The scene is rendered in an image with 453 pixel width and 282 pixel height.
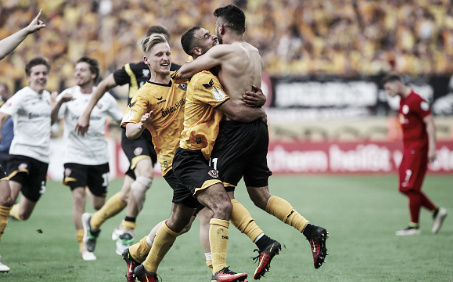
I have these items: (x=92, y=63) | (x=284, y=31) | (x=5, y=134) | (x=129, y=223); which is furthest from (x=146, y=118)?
(x=284, y=31)

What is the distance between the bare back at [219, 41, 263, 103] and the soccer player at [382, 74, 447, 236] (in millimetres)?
5223

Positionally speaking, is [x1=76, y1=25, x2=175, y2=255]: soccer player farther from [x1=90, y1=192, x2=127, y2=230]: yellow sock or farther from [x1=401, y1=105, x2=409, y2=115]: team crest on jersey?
[x1=401, y1=105, x2=409, y2=115]: team crest on jersey

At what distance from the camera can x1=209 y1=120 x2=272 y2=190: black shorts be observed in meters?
5.89

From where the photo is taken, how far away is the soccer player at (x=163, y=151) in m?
5.69

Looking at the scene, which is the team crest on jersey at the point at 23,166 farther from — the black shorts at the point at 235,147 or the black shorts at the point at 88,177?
the black shorts at the point at 235,147

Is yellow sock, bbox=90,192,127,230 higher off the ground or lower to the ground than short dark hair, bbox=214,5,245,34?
lower

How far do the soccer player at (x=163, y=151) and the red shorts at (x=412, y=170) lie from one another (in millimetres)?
5279

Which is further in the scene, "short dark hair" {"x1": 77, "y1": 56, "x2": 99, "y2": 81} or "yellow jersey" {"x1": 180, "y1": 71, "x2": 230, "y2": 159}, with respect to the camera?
"short dark hair" {"x1": 77, "y1": 56, "x2": 99, "y2": 81}

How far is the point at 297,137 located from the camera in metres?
20.9

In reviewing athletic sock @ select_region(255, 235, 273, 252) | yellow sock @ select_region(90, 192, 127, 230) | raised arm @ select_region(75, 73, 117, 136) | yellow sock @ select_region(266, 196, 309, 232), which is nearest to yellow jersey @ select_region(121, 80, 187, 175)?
yellow sock @ select_region(266, 196, 309, 232)

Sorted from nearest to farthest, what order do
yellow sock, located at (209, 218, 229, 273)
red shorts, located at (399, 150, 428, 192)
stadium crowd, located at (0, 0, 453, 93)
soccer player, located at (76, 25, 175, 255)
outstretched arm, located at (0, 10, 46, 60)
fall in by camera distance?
yellow sock, located at (209, 218, 229, 273) → outstretched arm, located at (0, 10, 46, 60) → soccer player, located at (76, 25, 175, 255) → red shorts, located at (399, 150, 428, 192) → stadium crowd, located at (0, 0, 453, 93)

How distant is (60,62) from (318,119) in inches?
353

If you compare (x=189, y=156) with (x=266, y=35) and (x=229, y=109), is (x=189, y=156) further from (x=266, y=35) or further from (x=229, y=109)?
(x=266, y=35)

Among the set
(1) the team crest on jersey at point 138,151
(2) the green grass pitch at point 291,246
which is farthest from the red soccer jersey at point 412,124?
(1) the team crest on jersey at point 138,151
